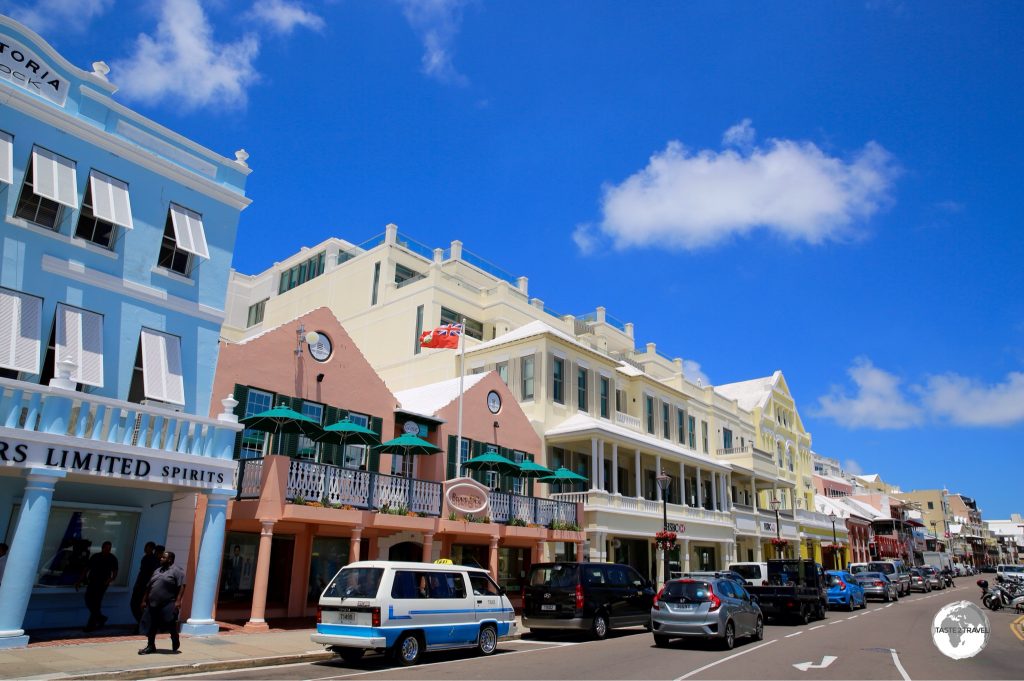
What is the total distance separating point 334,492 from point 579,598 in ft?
21.0

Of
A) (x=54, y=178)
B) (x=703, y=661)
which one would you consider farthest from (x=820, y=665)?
(x=54, y=178)

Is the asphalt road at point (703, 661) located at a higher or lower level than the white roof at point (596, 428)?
lower

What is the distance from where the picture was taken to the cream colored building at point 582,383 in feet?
97.0

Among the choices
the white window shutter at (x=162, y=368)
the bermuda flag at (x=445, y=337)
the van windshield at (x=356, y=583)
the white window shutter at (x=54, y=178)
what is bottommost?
the van windshield at (x=356, y=583)

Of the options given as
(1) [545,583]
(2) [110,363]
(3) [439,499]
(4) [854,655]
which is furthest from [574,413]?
(2) [110,363]

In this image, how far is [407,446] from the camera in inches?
781

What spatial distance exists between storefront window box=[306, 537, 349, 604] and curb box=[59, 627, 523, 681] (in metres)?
6.16

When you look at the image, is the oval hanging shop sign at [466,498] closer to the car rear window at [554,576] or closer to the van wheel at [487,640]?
the car rear window at [554,576]

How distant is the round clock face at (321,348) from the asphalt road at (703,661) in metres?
8.95

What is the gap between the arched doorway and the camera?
22.0m

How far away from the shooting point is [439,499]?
66.2 ft

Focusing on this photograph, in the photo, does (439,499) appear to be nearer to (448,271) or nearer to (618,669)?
(618,669)
